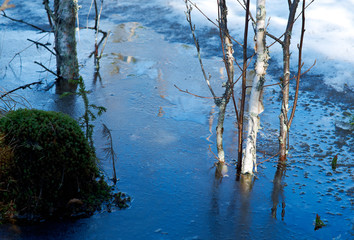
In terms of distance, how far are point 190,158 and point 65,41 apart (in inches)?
147

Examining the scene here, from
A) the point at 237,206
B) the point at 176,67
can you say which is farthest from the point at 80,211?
the point at 176,67

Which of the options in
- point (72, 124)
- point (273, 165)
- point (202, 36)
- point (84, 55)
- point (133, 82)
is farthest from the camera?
point (202, 36)

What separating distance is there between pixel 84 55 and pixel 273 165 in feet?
19.1

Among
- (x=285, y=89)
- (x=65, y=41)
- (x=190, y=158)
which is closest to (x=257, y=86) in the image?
(x=285, y=89)

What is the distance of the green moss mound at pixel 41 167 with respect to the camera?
147 inches

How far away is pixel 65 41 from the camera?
7.37 m

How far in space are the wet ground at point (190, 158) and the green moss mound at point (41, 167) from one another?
201mm

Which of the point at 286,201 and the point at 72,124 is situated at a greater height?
the point at 72,124

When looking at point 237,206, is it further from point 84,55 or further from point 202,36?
point 202,36

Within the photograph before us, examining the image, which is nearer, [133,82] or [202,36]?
[133,82]

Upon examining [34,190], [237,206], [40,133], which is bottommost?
[237,206]

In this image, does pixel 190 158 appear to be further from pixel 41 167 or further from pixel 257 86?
pixel 41 167

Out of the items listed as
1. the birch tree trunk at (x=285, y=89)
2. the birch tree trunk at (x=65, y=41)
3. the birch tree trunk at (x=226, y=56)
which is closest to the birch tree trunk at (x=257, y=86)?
the birch tree trunk at (x=226, y=56)

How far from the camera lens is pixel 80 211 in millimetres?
3912
